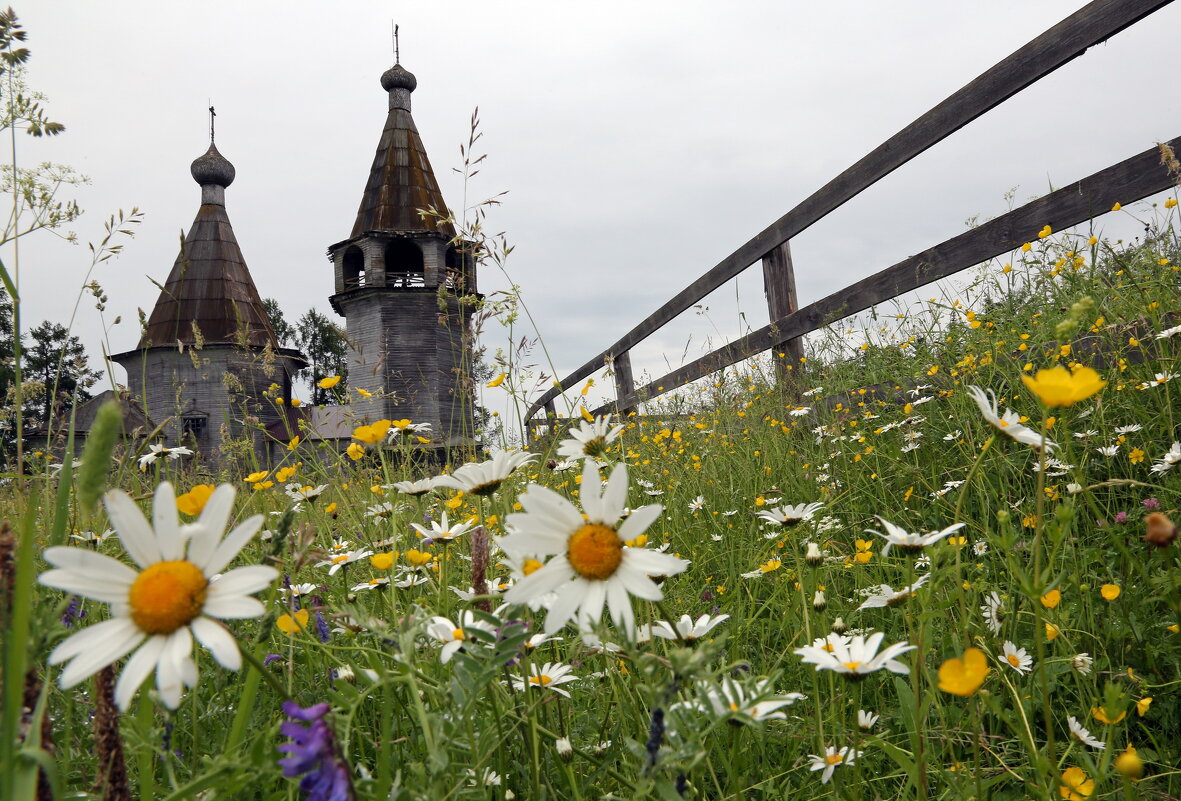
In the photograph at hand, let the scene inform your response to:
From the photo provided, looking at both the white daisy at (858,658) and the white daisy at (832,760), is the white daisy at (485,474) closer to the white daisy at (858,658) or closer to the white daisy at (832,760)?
the white daisy at (858,658)

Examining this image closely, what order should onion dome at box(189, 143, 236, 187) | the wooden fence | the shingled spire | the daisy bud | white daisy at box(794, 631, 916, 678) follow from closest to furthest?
1. the daisy bud
2. white daisy at box(794, 631, 916, 678)
3. the wooden fence
4. the shingled spire
5. onion dome at box(189, 143, 236, 187)

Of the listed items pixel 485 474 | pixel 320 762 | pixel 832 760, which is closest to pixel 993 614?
pixel 832 760

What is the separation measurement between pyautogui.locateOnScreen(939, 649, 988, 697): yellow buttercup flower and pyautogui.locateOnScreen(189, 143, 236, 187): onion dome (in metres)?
29.8

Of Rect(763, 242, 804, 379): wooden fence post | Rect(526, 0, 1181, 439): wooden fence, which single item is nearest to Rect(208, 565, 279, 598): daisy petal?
Rect(526, 0, 1181, 439): wooden fence

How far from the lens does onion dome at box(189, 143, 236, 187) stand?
25797mm

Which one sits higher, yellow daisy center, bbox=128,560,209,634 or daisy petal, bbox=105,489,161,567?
daisy petal, bbox=105,489,161,567

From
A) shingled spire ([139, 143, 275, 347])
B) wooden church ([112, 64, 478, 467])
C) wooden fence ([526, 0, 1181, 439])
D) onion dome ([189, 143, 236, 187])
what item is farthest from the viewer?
onion dome ([189, 143, 236, 187])

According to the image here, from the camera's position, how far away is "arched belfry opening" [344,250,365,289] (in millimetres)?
21500

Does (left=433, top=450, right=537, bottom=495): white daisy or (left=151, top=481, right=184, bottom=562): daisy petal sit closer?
(left=151, top=481, right=184, bottom=562): daisy petal

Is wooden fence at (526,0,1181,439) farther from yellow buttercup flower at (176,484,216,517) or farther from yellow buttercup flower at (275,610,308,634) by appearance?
yellow buttercup flower at (176,484,216,517)

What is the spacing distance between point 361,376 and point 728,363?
56.1ft

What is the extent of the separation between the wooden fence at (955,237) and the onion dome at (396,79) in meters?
21.1

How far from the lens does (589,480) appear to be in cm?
66

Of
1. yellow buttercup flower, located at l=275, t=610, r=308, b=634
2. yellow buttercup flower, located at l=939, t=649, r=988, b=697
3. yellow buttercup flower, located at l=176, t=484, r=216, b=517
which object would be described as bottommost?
yellow buttercup flower, located at l=939, t=649, r=988, b=697
